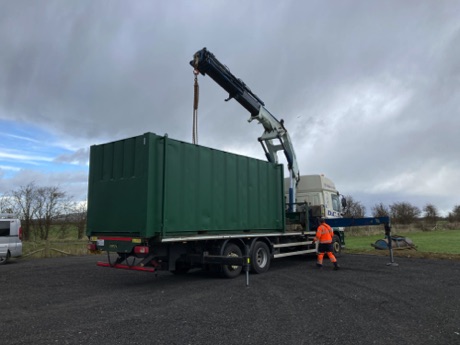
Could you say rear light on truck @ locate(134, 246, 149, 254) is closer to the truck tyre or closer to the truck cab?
the truck tyre

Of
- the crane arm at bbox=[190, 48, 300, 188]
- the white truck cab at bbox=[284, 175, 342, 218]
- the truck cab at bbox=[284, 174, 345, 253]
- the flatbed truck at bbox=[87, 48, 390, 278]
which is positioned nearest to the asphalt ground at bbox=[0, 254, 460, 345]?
the flatbed truck at bbox=[87, 48, 390, 278]

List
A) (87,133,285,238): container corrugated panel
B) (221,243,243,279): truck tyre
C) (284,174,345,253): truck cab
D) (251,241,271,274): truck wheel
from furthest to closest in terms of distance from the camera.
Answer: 1. (284,174,345,253): truck cab
2. (251,241,271,274): truck wheel
3. (221,243,243,279): truck tyre
4. (87,133,285,238): container corrugated panel

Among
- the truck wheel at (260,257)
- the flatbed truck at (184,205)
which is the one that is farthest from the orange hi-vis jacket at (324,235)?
the truck wheel at (260,257)

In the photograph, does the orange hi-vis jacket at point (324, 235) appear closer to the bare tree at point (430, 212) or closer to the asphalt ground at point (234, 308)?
the asphalt ground at point (234, 308)

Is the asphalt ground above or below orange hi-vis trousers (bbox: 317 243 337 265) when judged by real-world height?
below

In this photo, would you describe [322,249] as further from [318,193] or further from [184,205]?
[184,205]

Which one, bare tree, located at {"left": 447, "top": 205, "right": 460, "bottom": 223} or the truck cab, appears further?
bare tree, located at {"left": 447, "top": 205, "right": 460, "bottom": 223}

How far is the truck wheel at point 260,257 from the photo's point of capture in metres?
10.9

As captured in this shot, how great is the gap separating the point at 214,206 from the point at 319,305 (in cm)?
392

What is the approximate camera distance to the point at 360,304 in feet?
22.6

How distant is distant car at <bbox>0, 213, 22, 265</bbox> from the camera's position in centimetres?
1453

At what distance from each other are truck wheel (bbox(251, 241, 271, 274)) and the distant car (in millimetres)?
9675

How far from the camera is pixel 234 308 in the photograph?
6680mm

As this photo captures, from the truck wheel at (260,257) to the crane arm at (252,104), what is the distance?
478cm
